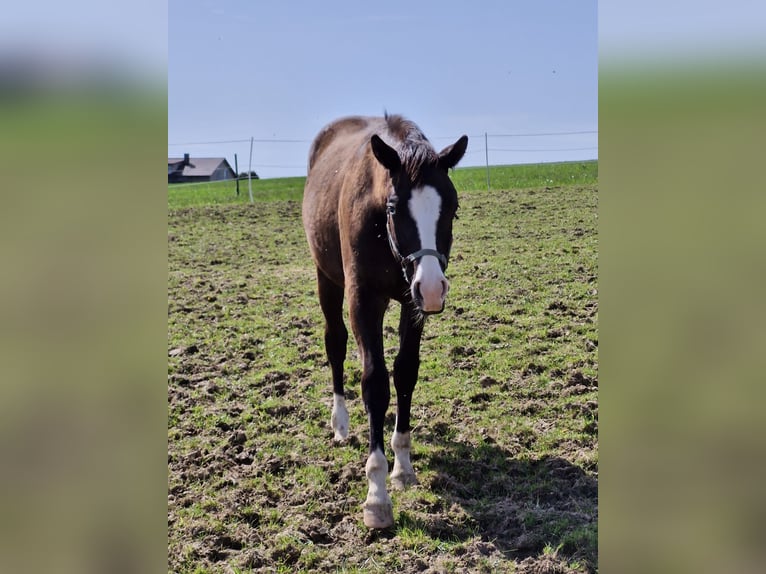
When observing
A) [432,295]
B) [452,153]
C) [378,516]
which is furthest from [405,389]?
[452,153]

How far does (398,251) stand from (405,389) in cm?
113

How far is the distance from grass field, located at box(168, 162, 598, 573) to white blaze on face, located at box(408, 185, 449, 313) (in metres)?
1.19

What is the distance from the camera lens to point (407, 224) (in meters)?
3.00

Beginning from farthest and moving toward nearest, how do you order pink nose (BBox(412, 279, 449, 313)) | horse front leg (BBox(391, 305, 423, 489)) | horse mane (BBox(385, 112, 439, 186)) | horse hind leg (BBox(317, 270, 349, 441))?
1. horse hind leg (BBox(317, 270, 349, 441))
2. horse front leg (BBox(391, 305, 423, 489))
3. horse mane (BBox(385, 112, 439, 186))
4. pink nose (BBox(412, 279, 449, 313))

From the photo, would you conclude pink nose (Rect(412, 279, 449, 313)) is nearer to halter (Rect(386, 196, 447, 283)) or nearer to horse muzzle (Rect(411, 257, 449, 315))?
horse muzzle (Rect(411, 257, 449, 315))

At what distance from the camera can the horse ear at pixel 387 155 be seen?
3090mm

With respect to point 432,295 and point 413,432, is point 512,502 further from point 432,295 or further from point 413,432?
point 432,295

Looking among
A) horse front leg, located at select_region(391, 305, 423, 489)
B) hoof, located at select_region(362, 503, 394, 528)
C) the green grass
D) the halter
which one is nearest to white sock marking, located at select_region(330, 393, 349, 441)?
horse front leg, located at select_region(391, 305, 423, 489)

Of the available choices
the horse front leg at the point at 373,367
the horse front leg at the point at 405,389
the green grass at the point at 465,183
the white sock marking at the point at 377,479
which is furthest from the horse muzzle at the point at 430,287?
the green grass at the point at 465,183

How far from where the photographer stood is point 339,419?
14.1ft

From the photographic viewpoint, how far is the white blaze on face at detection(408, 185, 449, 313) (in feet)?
9.20

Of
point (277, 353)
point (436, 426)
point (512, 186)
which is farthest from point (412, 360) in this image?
point (512, 186)
